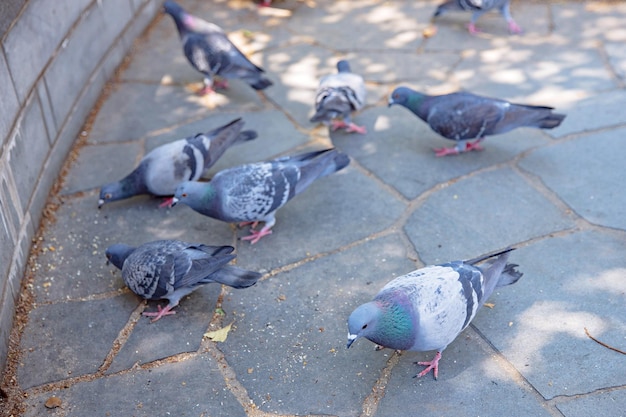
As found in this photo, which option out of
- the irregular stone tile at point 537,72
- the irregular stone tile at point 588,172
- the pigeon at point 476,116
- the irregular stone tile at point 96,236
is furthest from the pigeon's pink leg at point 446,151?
the irregular stone tile at point 96,236

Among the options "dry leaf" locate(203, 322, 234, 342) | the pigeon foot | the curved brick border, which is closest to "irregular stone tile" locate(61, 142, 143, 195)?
the curved brick border

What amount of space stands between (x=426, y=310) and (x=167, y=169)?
2330 mm

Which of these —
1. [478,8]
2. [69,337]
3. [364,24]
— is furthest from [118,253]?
[478,8]

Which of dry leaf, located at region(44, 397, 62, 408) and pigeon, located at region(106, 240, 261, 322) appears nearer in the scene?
dry leaf, located at region(44, 397, 62, 408)

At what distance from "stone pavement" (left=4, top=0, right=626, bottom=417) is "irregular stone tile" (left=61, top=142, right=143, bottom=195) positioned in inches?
0.6

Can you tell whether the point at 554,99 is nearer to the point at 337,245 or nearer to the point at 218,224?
the point at 337,245

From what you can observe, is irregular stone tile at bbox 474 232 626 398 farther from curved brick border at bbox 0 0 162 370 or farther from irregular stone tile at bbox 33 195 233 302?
curved brick border at bbox 0 0 162 370

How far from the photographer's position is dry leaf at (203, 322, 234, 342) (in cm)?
407

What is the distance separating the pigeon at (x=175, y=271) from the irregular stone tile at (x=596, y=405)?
1.82 metres

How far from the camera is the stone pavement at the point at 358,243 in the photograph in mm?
3740

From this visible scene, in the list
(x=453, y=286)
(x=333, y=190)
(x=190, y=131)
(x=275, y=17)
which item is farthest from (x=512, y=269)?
(x=275, y=17)

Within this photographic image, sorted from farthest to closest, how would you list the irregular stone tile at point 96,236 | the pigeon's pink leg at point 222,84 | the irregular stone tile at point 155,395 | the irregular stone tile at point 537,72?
the pigeon's pink leg at point 222,84
the irregular stone tile at point 537,72
the irregular stone tile at point 96,236
the irregular stone tile at point 155,395

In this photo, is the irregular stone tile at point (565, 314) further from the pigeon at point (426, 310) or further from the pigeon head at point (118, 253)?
the pigeon head at point (118, 253)

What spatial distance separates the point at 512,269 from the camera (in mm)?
4082
